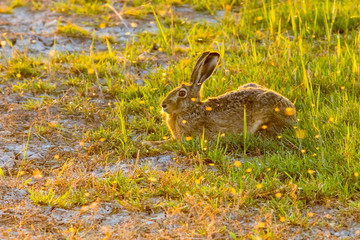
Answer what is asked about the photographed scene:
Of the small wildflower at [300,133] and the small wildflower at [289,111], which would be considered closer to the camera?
the small wildflower at [300,133]

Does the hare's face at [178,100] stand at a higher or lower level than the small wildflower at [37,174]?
higher

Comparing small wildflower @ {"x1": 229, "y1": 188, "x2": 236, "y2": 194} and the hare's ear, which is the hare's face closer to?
the hare's ear

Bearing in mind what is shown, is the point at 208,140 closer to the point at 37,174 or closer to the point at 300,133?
the point at 300,133

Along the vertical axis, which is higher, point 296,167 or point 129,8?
point 129,8

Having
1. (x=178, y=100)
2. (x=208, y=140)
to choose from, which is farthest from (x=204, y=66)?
(x=208, y=140)

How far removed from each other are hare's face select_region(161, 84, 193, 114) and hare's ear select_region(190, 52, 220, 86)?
0.12m

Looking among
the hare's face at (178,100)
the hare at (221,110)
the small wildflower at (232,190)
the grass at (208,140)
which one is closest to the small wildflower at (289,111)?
the hare at (221,110)

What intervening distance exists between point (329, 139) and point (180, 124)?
1465 mm

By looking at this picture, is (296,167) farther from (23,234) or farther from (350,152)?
(23,234)

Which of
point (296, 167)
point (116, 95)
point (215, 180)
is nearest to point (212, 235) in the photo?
point (215, 180)

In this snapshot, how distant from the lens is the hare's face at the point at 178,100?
17.3 ft

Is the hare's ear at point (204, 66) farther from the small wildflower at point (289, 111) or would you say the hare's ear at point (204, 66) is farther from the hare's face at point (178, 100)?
the small wildflower at point (289, 111)

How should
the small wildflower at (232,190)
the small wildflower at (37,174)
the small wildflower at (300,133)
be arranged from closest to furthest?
the small wildflower at (232,190) < the small wildflower at (37,174) < the small wildflower at (300,133)

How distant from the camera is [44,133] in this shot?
5.62 m
